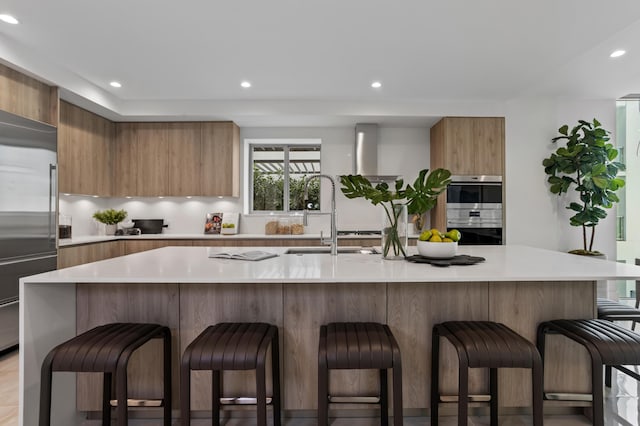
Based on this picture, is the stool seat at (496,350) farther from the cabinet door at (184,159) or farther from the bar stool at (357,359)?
the cabinet door at (184,159)

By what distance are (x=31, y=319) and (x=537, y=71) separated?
4443 millimetres

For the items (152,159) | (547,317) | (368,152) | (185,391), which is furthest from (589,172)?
(152,159)

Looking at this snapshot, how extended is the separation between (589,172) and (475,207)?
1298 millimetres

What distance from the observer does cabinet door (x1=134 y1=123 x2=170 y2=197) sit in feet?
15.6

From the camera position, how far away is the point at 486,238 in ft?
15.1

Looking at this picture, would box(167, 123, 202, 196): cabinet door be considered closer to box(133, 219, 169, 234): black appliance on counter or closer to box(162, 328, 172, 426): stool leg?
box(133, 219, 169, 234): black appliance on counter

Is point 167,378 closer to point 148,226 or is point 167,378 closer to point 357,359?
point 357,359

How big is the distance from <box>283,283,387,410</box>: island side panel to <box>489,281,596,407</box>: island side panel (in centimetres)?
69

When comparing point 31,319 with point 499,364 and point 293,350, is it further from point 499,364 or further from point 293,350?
point 499,364

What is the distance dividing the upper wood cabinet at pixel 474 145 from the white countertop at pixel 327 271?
102 inches

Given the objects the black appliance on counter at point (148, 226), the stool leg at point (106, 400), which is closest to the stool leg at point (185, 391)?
the stool leg at point (106, 400)

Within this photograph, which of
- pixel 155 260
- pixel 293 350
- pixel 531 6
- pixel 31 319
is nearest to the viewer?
pixel 31 319

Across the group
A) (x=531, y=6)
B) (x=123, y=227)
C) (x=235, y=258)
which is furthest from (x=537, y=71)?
(x=123, y=227)

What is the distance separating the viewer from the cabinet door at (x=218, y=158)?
4734 mm
